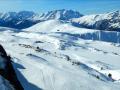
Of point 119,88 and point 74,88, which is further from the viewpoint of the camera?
point 119,88

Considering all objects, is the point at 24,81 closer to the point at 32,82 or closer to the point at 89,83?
the point at 32,82

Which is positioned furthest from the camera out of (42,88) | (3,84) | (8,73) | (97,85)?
(97,85)

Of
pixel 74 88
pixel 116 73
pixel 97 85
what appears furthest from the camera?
pixel 116 73

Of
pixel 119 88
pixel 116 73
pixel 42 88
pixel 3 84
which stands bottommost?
pixel 116 73

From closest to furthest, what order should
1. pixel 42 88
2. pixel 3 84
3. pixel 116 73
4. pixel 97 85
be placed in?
pixel 3 84, pixel 42 88, pixel 97 85, pixel 116 73

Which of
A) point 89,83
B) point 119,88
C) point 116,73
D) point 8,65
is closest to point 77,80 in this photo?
point 89,83

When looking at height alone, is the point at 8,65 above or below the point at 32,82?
above

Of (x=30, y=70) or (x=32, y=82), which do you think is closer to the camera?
(x=32, y=82)

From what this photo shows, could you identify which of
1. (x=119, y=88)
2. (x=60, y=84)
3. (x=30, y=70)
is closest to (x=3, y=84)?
(x=60, y=84)

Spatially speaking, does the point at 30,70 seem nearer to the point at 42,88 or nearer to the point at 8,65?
the point at 42,88
